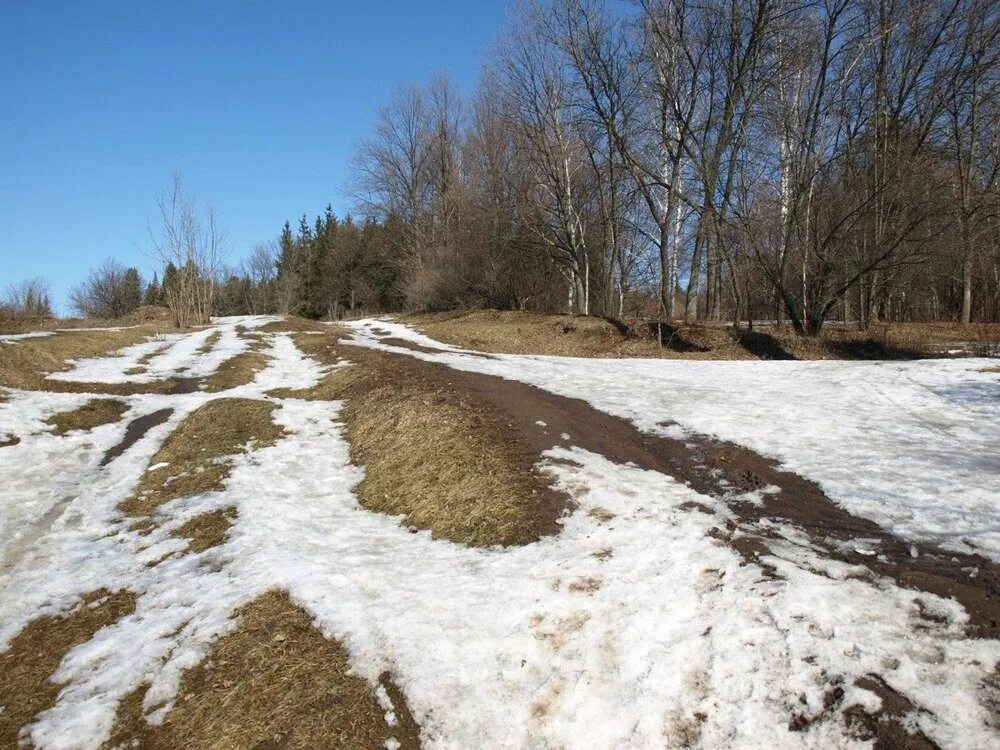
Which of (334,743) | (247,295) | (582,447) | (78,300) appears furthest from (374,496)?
(78,300)

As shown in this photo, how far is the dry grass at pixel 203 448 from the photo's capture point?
7945mm

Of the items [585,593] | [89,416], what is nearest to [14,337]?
[89,416]

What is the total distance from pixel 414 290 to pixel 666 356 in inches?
919

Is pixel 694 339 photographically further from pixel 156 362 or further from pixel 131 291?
pixel 131 291

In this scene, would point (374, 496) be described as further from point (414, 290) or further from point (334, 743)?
point (414, 290)

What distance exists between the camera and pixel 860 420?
27.2 ft

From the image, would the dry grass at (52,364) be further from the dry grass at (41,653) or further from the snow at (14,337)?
the dry grass at (41,653)

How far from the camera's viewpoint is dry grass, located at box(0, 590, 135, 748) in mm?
3879

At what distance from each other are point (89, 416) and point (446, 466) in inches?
349

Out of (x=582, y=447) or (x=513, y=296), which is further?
(x=513, y=296)

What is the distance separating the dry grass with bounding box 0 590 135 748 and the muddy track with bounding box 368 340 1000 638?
5.01 meters

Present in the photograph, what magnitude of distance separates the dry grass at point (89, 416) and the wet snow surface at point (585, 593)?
1.88 metres

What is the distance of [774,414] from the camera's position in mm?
8875

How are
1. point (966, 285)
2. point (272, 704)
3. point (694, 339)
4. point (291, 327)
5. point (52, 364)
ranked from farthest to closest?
point (291, 327), point (966, 285), point (694, 339), point (52, 364), point (272, 704)
